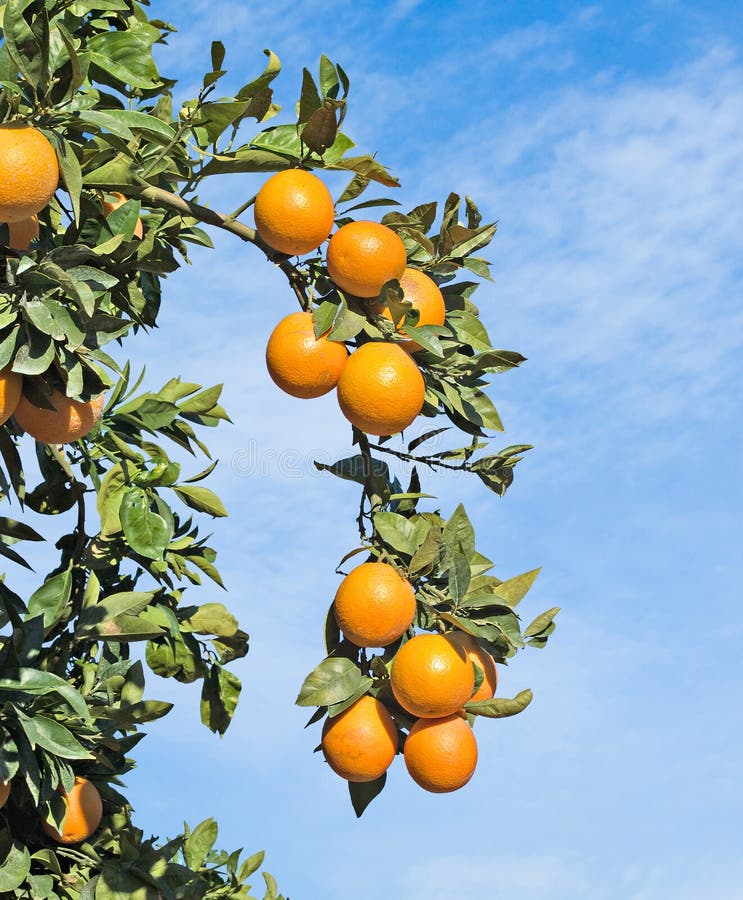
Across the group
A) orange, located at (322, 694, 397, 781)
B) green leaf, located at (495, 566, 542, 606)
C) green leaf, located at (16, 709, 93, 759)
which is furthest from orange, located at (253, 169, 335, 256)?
green leaf, located at (16, 709, 93, 759)

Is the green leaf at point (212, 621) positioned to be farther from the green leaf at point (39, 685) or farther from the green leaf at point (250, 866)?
the green leaf at point (250, 866)

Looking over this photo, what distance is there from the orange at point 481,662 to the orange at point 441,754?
12 cm

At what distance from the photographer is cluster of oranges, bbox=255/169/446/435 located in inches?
108

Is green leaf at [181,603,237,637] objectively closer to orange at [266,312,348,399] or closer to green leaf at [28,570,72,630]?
green leaf at [28,570,72,630]

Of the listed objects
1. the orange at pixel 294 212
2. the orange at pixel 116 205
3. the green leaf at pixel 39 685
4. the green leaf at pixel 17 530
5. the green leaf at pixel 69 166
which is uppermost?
the orange at pixel 116 205

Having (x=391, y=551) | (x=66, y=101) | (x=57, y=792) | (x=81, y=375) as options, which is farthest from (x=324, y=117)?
(x=57, y=792)

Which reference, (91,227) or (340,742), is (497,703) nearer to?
(340,742)

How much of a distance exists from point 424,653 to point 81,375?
104 centimetres

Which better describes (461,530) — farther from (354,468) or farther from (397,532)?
(354,468)

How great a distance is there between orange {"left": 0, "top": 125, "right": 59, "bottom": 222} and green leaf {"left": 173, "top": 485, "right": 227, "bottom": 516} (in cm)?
156

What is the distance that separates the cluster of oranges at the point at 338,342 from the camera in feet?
9.03

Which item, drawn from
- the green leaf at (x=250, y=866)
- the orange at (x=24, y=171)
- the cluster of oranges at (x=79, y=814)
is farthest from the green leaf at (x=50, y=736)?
the green leaf at (x=250, y=866)

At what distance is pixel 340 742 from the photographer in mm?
2793

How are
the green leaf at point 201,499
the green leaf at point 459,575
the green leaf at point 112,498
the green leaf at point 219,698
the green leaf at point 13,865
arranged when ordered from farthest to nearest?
the green leaf at point 219,698 → the green leaf at point 201,499 → the green leaf at point 112,498 → the green leaf at point 13,865 → the green leaf at point 459,575
